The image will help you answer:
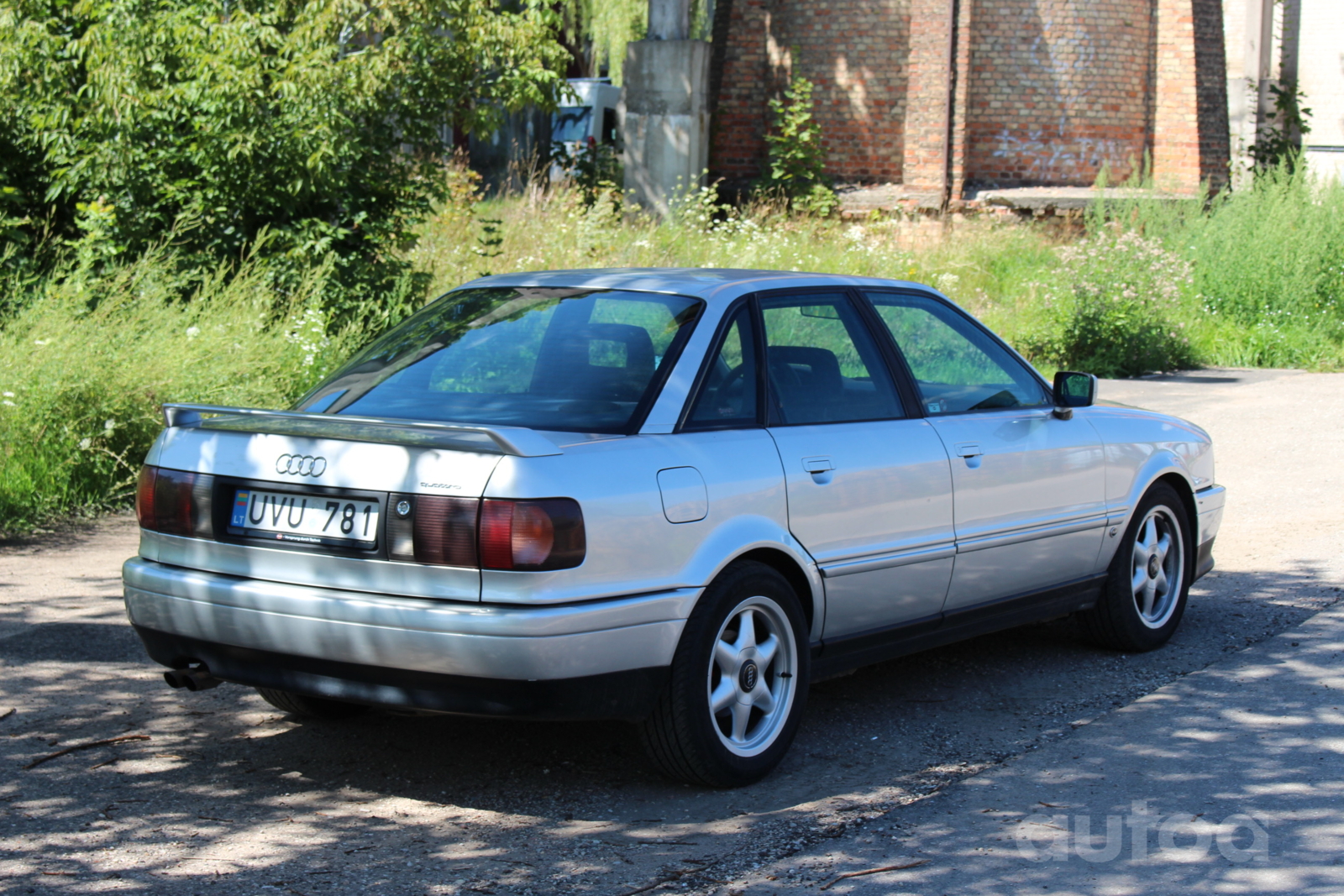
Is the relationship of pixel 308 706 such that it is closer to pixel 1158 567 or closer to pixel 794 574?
pixel 794 574

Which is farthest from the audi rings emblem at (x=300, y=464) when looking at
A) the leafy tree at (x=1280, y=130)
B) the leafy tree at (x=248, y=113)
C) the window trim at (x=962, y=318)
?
the leafy tree at (x=1280, y=130)

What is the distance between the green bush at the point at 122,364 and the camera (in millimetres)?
8383

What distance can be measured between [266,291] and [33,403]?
9.07 ft

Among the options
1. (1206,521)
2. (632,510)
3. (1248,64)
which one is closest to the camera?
(632,510)

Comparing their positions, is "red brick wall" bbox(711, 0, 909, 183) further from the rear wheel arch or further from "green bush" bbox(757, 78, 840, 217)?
the rear wheel arch

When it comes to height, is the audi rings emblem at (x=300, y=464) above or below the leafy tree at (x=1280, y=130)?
below

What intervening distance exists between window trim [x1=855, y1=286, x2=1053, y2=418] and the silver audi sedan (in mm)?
16

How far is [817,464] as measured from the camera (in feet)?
15.0

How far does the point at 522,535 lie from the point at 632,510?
348 mm

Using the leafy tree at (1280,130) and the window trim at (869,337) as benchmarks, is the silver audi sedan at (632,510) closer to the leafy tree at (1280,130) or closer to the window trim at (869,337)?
the window trim at (869,337)

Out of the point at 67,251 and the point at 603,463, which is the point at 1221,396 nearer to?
the point at 67,251

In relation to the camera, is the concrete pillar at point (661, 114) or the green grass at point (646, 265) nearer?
the green grass at point (646, 265)

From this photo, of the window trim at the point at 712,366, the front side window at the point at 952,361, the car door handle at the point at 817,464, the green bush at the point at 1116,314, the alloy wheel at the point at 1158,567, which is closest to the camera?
the window trim at the point at 712,366

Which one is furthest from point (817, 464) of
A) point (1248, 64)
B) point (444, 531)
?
point (1248, 64)
